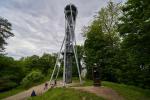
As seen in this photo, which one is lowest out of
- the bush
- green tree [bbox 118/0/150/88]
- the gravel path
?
the gravel path

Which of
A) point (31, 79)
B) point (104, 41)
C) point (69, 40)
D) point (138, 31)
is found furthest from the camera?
point (31, 79)

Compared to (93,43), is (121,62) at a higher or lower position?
lower

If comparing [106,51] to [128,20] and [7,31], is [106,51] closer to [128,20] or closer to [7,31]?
[128,20]

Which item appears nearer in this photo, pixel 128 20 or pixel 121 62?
pixel 128 20

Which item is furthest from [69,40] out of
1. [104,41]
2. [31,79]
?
[31,79]

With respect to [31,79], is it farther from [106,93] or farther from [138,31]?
[138,31]

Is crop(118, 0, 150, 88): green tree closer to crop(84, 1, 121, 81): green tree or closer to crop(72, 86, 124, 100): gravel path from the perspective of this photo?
crop(72, 86, 124, 100): gravel path

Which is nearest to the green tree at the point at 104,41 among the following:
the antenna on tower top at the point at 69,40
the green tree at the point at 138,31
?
the antenna on tower top at the point at 69,40

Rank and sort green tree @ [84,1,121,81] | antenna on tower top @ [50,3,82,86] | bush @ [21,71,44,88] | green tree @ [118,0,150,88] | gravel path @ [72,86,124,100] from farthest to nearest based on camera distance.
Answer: bush @ [21,71,44,88] < green tree @ [84,1,121,81] < antenna on tower top @ [50,3,82,86] < green tree @ [118,0,150,88] < gravel path @ [72,86,124,100]

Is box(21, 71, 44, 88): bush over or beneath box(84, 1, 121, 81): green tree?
beneath

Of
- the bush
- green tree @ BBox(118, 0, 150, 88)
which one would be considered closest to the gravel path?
green tree @ BBox(118, 0, 150, 88)

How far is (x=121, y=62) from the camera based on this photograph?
108 feet

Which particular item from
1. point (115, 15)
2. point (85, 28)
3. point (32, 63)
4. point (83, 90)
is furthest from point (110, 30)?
point (32, 63)

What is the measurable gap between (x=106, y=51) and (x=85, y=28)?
23.4 feet
